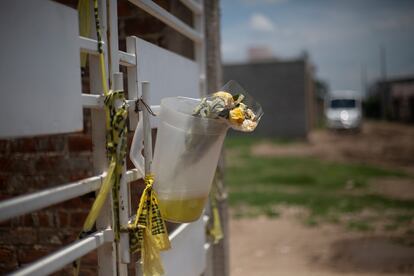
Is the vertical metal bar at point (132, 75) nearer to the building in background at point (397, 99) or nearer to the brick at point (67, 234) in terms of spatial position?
the brick at point (67, 234)

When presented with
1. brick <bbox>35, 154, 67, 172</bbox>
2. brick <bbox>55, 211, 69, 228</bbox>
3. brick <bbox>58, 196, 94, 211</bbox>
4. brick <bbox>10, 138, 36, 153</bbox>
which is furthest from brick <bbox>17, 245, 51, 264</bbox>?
brick <bbox>10, 138, 36, 153</bbox>

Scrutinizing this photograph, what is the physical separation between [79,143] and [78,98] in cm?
129

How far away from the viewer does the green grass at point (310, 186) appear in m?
8.63

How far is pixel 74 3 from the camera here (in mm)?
2754

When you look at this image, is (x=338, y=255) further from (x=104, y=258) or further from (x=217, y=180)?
(x=104, y=258)

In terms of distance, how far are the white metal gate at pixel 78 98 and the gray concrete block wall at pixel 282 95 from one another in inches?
851

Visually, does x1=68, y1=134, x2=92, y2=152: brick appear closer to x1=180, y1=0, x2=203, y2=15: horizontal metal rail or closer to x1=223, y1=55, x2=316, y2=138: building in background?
x1=180, y1=0, x2=203, y2=15: horizontal metal rail

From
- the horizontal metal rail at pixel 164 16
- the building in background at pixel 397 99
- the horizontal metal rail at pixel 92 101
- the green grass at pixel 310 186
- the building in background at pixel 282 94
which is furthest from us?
the building in background at pixel 397 99

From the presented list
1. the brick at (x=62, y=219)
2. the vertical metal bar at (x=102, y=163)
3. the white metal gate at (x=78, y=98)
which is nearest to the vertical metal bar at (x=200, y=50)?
the white metal gate at (x=78, y=98)

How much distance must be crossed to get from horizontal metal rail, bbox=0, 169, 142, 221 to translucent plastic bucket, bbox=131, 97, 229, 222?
9.1 inches

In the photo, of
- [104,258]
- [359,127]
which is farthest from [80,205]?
[359,127]

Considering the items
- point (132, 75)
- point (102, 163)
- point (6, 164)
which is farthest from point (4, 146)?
point (102, 163)

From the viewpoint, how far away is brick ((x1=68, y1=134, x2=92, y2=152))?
2.75 m

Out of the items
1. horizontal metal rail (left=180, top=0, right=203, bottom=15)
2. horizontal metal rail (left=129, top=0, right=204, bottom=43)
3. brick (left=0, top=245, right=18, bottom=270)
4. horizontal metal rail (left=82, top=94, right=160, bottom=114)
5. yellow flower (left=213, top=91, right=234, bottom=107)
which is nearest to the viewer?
horizontal metal rail (left=82, top=94, right=160, bottom=114)
